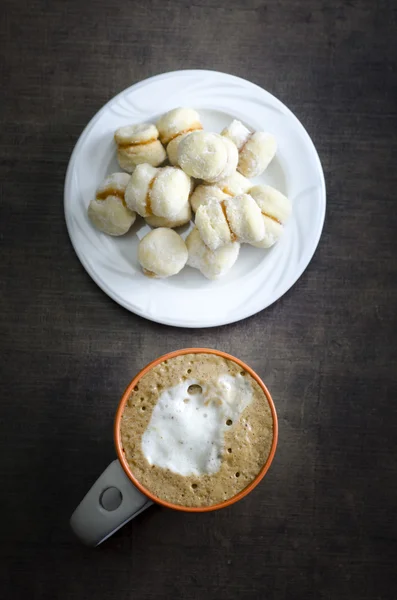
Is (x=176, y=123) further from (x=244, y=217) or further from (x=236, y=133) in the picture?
(x=244, y=217)

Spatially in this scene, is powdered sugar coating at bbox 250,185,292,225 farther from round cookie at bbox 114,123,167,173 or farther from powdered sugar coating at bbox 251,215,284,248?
round cookie at bbox 114,123,167,173

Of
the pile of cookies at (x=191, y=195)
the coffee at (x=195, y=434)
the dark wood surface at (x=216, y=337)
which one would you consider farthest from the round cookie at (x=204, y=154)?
the coffee at (x=195, y=434)

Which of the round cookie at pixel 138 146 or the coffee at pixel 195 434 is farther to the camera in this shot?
the round cookie at pixel 138 146

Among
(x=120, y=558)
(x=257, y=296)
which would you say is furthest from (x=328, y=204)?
(x=120, y=558)

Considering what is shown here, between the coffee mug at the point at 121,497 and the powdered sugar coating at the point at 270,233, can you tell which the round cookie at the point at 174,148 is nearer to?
the powdered sugar coating at the point at 270,233

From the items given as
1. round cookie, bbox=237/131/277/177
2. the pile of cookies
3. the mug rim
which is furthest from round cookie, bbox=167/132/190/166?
the mug rim
